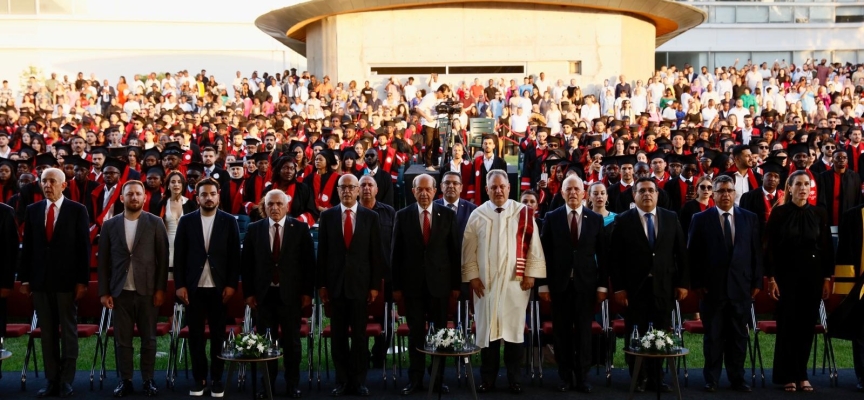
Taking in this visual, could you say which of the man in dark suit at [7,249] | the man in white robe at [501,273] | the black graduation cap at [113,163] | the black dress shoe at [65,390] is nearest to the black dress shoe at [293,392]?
the man in white robe at [501,273]

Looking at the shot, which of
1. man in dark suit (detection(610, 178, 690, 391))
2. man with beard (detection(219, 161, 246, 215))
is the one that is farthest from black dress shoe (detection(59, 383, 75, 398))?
man in dark suit (detection(610, 178, 690, 391))

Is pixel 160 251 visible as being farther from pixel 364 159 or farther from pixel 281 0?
pixel 281 0

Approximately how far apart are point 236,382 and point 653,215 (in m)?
4.19

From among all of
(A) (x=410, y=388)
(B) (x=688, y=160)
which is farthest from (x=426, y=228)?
(B) (x=688, y=160)

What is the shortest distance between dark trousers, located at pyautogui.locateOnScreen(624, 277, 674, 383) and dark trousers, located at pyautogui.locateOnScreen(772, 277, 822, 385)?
1058 millimetres

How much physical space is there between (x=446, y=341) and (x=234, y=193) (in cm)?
617

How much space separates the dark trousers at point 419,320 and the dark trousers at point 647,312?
1.68m

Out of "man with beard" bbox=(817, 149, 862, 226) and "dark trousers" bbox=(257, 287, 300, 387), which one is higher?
"man with beard" bbox=(817, 149, 862, 226)

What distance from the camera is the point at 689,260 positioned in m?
9.20

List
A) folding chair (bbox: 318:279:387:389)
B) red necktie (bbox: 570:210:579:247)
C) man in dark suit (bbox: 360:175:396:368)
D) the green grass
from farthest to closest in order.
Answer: the green grass, man in dark suit (bbox: 360:175:396:368), folding chair (bbox: 318:279:387:389), red necktie (bbox: 570:210:579:247)

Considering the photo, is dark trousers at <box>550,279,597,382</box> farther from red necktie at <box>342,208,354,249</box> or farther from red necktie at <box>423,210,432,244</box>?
red necktie at <box>342,208,354,249</box>

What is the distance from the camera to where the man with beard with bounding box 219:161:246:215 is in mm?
13242

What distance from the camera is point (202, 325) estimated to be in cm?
899

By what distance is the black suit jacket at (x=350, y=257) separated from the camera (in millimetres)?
8914
